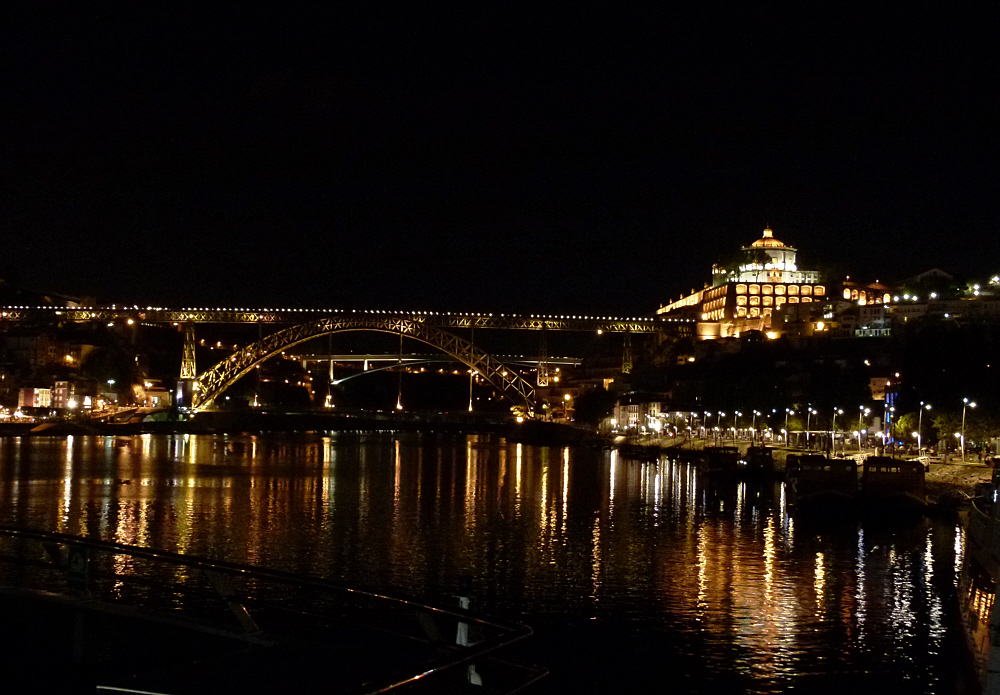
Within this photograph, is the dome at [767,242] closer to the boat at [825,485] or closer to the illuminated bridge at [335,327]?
the illuminated bridge at [335,327]

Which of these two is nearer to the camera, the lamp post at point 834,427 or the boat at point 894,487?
the boat at point 894,487

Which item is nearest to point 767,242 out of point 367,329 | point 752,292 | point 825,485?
point 752,292

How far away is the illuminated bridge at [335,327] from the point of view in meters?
75.7

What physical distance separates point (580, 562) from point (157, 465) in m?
26.5

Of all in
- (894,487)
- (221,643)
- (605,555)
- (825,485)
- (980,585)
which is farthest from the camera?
(825,485)

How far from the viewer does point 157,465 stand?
40188 millimetres

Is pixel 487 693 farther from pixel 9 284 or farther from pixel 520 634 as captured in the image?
pixel 9 284

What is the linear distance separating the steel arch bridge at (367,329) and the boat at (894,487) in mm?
49308

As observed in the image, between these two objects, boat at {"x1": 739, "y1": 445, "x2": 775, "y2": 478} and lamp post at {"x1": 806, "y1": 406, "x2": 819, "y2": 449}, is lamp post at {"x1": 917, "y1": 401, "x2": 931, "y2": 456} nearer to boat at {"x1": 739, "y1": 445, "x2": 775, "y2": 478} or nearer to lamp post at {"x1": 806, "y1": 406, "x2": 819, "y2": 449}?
boat at {"x1": 739, "y1": 445, "x2": 775, "y2": 478}

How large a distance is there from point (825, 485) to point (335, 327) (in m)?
52.6

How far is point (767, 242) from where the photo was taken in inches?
4503

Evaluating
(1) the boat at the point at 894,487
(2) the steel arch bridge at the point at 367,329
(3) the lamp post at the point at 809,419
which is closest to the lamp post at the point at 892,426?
(3) the lamp post at the point at 809,419

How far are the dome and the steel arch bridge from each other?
45097 mm

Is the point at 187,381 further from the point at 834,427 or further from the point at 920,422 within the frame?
the point at 920,422
